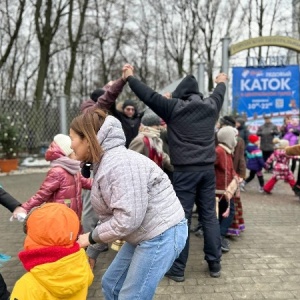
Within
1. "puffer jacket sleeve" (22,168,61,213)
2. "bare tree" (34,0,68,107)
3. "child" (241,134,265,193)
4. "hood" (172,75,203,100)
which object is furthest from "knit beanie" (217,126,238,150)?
"bare tree" (34,0,68,107)

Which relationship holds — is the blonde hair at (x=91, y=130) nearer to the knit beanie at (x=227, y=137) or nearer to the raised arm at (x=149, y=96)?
the raised arm at (x=149, y=96)

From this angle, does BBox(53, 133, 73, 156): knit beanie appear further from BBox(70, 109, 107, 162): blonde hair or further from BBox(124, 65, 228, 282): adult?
BBox(70, 109, 107, 162): blonde hair

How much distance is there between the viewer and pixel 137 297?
214 centimetres

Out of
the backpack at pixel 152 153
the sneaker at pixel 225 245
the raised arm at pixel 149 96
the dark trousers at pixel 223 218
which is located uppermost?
the raised arm at pixel 149 96

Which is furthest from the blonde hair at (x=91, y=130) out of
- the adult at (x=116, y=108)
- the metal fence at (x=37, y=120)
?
the metal fence at (x=37, y=120)

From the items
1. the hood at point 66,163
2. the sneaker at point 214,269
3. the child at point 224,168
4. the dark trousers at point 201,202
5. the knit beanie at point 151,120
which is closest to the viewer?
the hood at point 66,163

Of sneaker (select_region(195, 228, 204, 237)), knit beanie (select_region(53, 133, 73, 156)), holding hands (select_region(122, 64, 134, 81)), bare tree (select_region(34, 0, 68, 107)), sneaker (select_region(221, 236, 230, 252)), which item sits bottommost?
sneaker (select_region(195, 228, 204, 237))

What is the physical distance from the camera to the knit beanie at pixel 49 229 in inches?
77.9

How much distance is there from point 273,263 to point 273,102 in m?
10.5

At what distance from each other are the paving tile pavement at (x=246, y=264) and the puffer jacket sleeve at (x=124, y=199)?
157cm

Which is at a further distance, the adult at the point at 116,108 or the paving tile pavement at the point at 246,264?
the adult at the point at 116,108

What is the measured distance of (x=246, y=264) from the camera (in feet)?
13.2

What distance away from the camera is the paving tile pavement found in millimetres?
3354

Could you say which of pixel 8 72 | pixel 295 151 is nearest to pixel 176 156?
pixel 295 151
